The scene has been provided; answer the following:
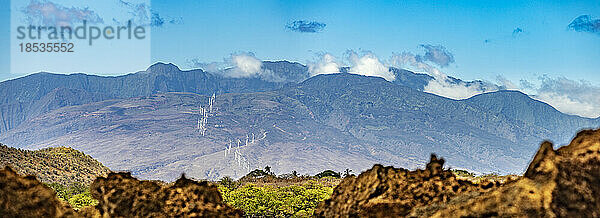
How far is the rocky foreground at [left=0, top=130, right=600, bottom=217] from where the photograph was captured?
3492 millimetres

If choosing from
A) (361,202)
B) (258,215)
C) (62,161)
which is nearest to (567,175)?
(361,202)

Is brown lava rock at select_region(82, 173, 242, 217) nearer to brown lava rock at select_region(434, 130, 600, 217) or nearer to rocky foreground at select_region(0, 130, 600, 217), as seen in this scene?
rocky foreground at select_region(0, 130, 600, 217)

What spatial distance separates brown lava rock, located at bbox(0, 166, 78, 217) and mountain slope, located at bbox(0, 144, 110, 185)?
36.7 metres

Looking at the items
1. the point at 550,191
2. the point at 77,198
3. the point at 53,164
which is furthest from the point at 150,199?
the point at 53,164

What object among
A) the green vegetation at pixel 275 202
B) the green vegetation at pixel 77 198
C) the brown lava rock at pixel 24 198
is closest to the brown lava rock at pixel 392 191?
the brown lava rock at pixel 24 198

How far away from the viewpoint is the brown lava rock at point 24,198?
14.3 feet

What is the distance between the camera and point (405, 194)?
5406 millimetres

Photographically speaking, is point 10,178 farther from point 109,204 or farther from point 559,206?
point 559,206

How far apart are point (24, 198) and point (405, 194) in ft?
12.5

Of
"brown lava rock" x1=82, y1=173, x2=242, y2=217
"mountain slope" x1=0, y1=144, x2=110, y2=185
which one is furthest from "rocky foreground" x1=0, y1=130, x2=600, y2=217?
"mountain slope" x1=0, y1=144, x2=110, y2=185

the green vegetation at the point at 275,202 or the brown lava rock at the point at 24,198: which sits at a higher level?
the brown lava rock at the point at 24,198

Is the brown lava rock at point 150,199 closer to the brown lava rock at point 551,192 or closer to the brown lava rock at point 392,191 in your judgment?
the brown lava rock at point 392,191

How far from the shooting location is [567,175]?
3.61 metres

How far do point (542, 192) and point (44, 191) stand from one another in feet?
14.1
